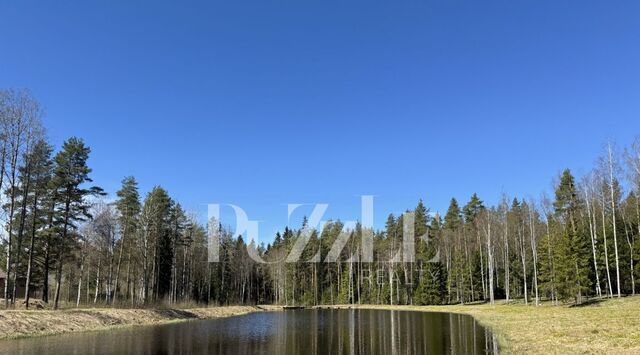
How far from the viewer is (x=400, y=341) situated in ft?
76.4

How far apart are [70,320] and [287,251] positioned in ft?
211

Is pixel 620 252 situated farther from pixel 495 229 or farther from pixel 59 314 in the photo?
pixel 59 314

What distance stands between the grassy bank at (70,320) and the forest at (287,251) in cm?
425

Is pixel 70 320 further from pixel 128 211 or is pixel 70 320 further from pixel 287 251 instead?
pixel 287 251

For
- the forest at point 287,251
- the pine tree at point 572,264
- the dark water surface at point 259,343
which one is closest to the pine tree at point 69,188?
the forest at point 287,251

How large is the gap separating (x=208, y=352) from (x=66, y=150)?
1153 inches

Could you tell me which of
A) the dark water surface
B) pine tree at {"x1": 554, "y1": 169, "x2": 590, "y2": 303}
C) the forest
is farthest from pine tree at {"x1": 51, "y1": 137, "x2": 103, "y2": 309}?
pine tree at {"x1": 554, "y1": 169, "x2": 590, "y2": 303}

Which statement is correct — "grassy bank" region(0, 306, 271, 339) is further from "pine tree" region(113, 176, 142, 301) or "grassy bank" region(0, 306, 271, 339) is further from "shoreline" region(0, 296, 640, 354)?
"pine tree" region(113, 176, 142, 301)

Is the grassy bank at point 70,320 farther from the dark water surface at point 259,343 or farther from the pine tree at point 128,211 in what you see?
the pine tree at point 128,211

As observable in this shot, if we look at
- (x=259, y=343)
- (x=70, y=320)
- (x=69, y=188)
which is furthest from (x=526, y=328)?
(x=69, y=188)

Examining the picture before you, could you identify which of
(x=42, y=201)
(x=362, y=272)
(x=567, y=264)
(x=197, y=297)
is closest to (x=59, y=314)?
(x=42, y=201)

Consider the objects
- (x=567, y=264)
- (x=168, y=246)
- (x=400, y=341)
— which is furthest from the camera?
(x=168, y=246)

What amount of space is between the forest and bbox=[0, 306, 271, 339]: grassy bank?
425 centimetres

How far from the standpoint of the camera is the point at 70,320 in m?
29.0
